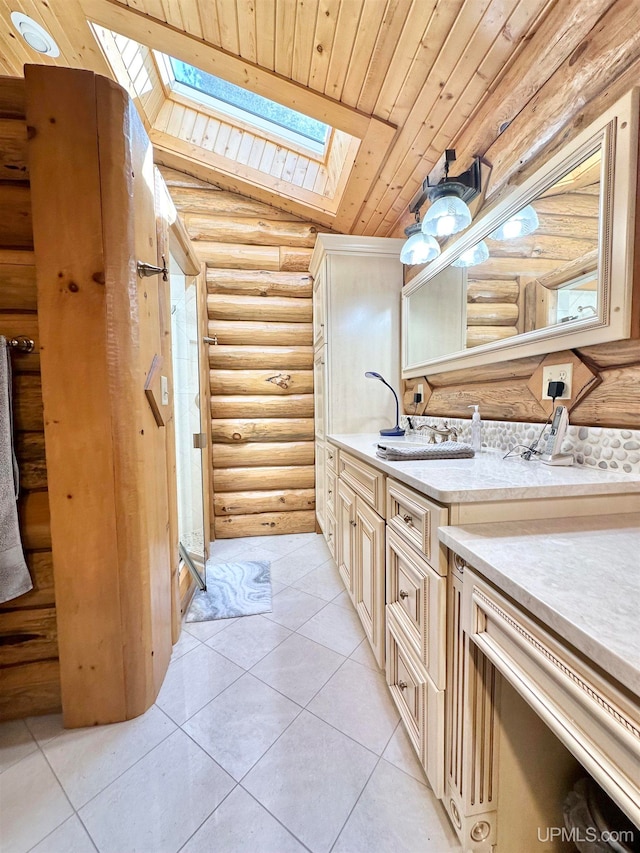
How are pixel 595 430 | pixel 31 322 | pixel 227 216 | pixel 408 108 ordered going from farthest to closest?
pixel 227 216
pixel 408 108
pixel 31 322
pixel 595 430

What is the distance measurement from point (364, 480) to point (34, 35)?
281 centimetres

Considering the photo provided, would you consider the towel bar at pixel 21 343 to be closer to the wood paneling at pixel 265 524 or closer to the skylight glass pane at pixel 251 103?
the wood paneling at pixel 265 524

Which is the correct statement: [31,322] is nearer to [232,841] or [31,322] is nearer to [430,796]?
[232,841]

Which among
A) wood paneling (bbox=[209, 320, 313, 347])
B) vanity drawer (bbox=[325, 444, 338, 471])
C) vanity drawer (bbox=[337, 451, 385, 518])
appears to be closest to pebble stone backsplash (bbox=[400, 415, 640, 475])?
vanity drawer (bbox=[337, 451, 385, 518])

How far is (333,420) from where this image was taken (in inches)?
90.3

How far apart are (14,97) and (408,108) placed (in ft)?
5.01

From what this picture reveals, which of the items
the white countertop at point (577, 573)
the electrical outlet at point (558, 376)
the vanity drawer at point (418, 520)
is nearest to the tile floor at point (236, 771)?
the vanity drawer at point (418, 520)

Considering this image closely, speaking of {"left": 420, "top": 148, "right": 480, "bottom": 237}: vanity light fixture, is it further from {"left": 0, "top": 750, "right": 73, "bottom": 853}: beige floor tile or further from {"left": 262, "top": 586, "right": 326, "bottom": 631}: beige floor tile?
{"left": 0, "top": 750, "right": 73, "bottom": 853}: beige floor tile

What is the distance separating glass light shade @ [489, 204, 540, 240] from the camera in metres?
1.17

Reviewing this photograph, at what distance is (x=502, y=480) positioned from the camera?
86cm

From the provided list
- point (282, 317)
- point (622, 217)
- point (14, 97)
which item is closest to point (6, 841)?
point (14, 97)

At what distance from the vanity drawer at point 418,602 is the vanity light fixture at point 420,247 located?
1.52 m

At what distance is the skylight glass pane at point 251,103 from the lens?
2277 mm

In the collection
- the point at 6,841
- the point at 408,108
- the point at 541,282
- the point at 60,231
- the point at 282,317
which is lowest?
the point at 6,841
